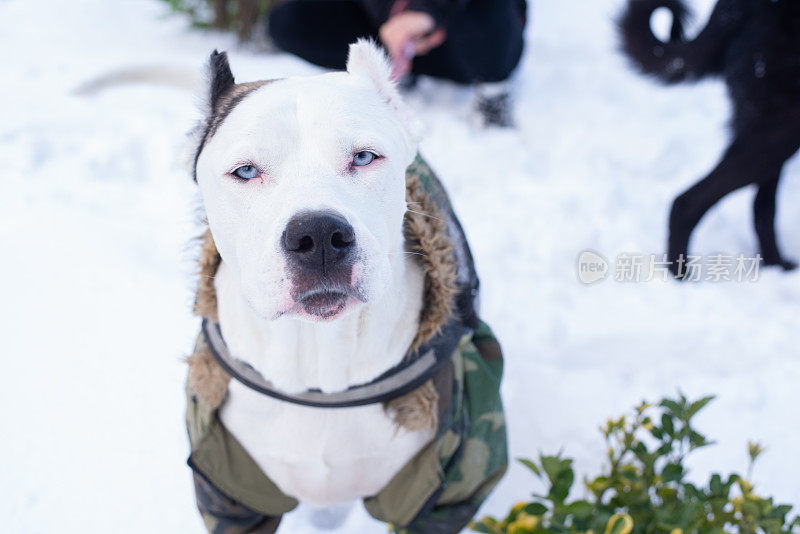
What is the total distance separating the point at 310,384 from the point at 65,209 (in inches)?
68.4

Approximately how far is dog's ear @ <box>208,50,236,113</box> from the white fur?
0.09 metres

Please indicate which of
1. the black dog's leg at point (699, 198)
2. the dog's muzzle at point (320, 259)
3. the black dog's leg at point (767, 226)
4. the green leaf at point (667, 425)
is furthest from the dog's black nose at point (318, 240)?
the black dog's leg at point (767, 226)

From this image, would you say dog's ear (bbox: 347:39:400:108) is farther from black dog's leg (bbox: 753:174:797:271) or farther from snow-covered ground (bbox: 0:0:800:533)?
black dog's leg (bbox: 753:174:797:271)

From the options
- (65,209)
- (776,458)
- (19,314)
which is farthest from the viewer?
(65,209)

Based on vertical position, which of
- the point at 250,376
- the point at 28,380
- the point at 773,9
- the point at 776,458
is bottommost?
the point at 28,380

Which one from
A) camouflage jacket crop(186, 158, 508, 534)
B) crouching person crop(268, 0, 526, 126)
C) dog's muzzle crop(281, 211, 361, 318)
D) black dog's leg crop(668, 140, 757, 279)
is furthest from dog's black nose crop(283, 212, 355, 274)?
crouching person crop(268, 0, 526, 126)

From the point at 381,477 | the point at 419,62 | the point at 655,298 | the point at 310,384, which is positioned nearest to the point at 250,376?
the point at 310,384

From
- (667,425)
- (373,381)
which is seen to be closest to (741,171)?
(667,425)

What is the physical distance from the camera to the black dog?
206 cm

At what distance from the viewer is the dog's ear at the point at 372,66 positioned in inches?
46.2

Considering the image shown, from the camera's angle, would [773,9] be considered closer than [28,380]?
No

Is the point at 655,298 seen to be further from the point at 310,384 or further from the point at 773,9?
the point at 310,384

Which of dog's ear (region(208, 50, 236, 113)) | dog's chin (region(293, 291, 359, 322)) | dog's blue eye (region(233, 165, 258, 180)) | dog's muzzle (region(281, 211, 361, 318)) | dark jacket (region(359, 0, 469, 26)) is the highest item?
dark jacket (region(359, 0, 469, 26))

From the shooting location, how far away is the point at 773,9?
206cm
